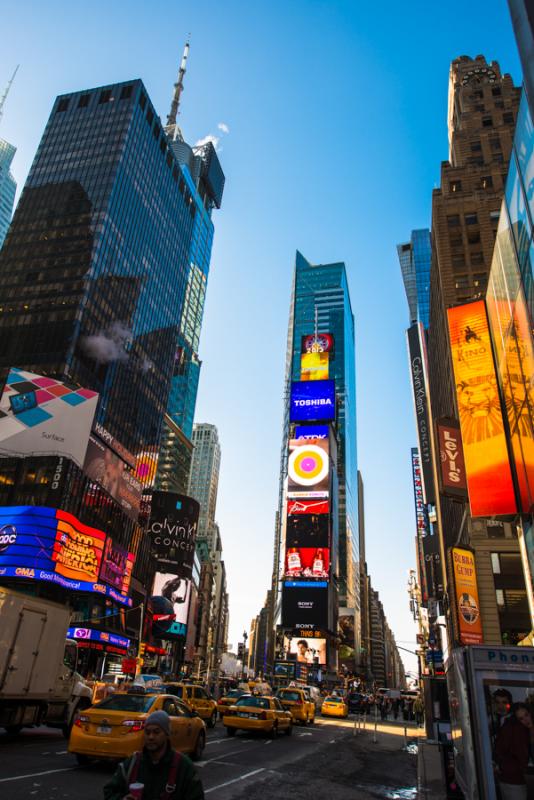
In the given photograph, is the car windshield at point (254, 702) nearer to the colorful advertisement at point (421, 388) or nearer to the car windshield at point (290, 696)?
the car windshield at point (290, 696)

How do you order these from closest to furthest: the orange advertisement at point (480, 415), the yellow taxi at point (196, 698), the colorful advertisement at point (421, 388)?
the yellow taxi at point (196, 698) < the orange advertisement at point (480, 415) < the colorful advertisement at point (421, 388)

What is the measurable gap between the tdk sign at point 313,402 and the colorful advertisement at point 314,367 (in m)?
3.58

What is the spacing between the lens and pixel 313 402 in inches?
Result: 4336

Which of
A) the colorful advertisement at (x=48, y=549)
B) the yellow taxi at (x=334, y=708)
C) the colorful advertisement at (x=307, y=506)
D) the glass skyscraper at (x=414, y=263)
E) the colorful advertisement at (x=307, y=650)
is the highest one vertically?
the glass skyscraper at (x=414, y=263)

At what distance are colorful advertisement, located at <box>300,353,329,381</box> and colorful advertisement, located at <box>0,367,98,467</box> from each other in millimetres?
62670

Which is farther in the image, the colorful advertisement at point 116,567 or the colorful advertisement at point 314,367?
the colorful advertisement at point 314,367

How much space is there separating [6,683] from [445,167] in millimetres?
63147

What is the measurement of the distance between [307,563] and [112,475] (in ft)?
142

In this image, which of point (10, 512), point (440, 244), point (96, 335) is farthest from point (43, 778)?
point (96, 335)

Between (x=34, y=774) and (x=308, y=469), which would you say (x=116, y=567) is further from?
(x=34, y=774)

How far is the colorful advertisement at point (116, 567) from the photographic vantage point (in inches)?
2314

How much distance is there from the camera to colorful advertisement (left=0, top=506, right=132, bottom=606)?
1892 inches

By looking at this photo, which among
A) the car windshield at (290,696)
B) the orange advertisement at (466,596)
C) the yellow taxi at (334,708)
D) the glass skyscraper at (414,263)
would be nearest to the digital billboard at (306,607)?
the yellow taxi at (334,708)

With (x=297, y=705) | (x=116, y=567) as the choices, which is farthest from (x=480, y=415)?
(x=116, y=567)
